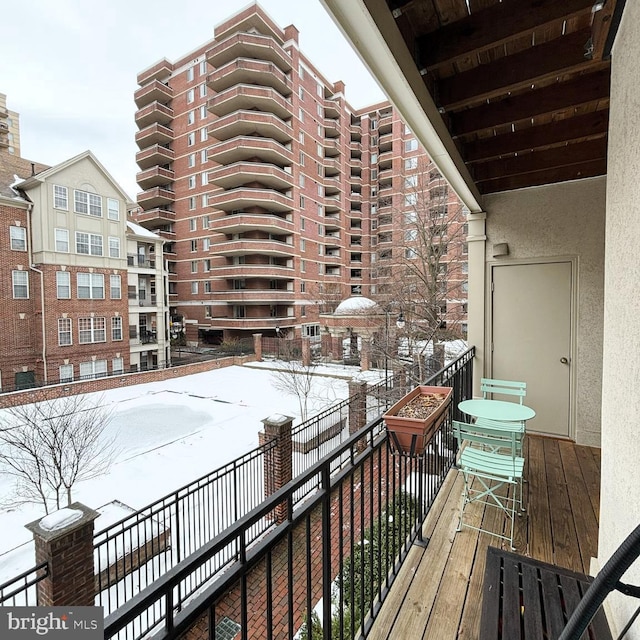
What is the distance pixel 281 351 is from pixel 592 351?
13.6 m

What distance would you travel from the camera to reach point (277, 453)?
17.9ft

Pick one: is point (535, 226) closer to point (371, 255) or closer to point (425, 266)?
point (425, 266)

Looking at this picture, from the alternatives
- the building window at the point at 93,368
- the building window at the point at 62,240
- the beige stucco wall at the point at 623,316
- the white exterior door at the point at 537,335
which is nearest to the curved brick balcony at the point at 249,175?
the building window at the point at 62,240

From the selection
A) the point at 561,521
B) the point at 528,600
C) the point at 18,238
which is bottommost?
the point at 561,521

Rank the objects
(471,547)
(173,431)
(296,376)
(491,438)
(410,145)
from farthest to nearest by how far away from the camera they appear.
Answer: (410,145) → (296,376) → (173,431) → (491,438) → (471,547)

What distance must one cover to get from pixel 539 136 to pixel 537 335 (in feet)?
6.98

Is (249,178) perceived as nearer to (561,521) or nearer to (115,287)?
(115,287)

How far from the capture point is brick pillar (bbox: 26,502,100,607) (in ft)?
9.55

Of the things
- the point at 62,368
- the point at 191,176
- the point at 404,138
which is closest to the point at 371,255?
the point at 404,138

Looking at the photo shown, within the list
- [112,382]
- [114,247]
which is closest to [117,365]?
[112,382]

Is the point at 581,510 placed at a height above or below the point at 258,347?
above

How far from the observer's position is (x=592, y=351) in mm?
3660

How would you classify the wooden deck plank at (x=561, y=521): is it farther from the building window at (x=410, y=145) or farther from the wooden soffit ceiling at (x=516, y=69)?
the building window at (x=410, y=145)

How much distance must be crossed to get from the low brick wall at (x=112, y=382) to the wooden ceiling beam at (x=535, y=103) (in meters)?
11.6
